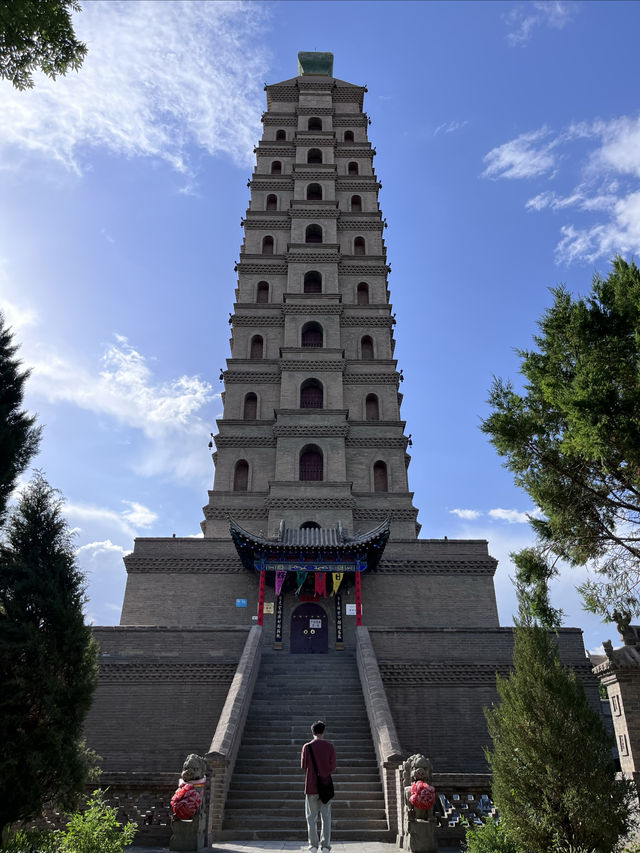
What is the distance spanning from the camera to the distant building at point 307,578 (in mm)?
13570

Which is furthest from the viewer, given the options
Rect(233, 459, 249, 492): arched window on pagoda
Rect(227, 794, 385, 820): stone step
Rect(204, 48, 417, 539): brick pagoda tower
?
Rect(233, 459, 249, 492): arched window on pagoda

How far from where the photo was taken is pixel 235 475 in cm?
2661

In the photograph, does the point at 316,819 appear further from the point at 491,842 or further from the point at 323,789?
the point at 491,842

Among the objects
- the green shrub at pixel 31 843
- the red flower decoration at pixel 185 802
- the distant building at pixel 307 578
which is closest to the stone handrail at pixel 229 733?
the distant building at pixel 307 578

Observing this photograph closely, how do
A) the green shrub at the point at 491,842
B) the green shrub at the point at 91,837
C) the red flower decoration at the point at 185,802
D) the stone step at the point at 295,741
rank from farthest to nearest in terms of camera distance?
the stone step at the point at 295,741
the red flower decoration at the point at 185,802
the green shrub at the point at 491,842
the green shrub at the point at 91,837

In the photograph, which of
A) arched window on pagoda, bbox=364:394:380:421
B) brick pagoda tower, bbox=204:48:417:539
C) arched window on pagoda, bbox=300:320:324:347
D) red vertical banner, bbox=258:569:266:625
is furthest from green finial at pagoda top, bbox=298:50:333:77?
red vertical banner, bbox=258:569:266:625

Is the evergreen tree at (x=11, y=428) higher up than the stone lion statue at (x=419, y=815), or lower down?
higher up

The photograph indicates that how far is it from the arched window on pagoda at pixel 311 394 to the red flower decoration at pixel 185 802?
20.2 m

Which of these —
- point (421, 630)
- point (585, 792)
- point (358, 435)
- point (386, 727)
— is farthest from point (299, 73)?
point (585, 792)

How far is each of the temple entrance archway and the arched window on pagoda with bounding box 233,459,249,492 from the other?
6.53 meters

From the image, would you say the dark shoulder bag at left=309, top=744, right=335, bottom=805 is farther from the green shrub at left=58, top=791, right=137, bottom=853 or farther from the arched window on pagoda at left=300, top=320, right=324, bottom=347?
the arched window on pagoda at left=300, top=320, right=324, bottom=347

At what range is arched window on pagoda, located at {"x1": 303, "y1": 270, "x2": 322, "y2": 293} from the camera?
105ft

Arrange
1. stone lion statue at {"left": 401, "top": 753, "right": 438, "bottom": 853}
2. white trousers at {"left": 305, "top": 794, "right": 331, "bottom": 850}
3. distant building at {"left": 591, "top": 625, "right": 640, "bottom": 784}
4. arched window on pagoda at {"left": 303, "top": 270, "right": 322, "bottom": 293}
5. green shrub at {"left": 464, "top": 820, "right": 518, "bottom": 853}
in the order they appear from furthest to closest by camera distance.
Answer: arched window on pagoda at {"left": 303, "top": 270, "right": 322, "bottom": 293}, distant building at {"left": 591, "top": 625, "right": 640, "bottom": 784}, stone lion statue at {"left": 401, "top": 753, "right": 438, "bottom": 853}, green shrub at {"left": 464, "top": 820, "right": 518, "bottom": 853}, white trousers at {"left": 305, "top": 794, "right": 331, "bottom": 850}

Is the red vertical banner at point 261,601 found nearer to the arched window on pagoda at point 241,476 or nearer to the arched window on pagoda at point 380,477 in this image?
the arched window on pagoda at point 241,476
